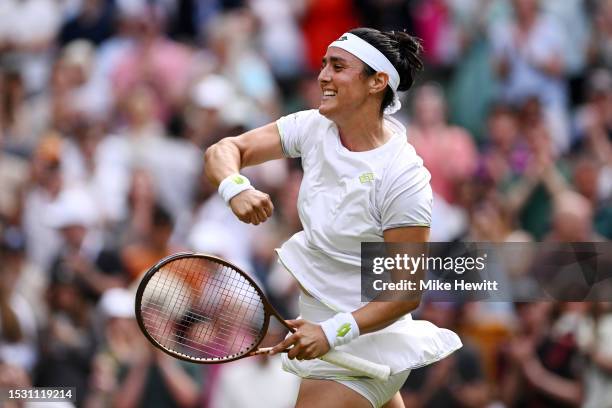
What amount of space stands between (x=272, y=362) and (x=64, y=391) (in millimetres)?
1364

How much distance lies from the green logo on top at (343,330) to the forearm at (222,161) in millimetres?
784

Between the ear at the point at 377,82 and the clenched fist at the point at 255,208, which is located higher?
the ear at the point at 377,82

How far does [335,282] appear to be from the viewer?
20.5 feet

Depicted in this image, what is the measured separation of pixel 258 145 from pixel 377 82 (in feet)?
1.99

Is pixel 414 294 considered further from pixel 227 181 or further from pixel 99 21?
pixel 99 21

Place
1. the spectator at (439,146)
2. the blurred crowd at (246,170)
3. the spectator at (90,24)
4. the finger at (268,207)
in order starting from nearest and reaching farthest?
1. the finger at (268,207)
2. the blurred crowd at (246,170)
3. the spectator at (439,146)
4. the spectator at (90,24)

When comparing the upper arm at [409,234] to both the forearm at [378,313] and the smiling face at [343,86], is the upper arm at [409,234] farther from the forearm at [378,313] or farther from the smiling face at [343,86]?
the smiling face at [343,86]

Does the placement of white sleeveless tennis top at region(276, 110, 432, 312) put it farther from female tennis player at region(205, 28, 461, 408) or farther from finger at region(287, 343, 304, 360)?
finger at region(287, 343, 304, 360)

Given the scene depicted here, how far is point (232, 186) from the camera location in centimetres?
609

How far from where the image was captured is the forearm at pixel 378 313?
6.07 meters

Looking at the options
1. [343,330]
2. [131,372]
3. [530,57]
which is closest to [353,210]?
[343,330]

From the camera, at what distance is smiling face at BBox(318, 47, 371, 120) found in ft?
20.4

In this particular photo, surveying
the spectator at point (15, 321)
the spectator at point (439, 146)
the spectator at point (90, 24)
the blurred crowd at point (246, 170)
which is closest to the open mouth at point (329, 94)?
the blurred crowd at point (246, 170)

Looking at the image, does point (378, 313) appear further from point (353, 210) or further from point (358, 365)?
point (353, 210)
